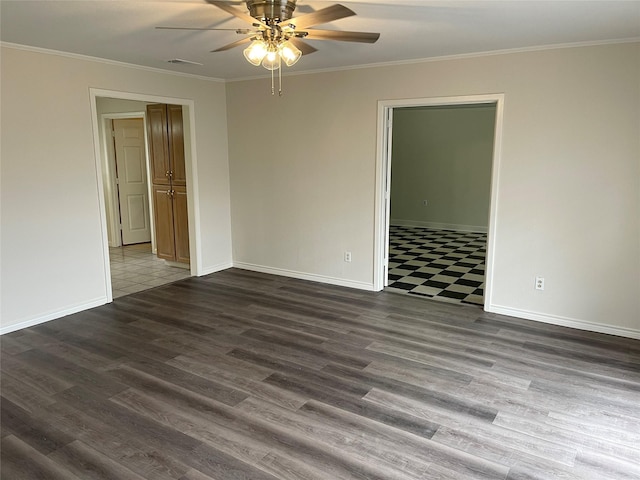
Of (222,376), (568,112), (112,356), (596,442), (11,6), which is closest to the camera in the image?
(596,442)

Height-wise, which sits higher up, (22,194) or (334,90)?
(334,90)

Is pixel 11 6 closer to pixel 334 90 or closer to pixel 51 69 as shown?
pixel 51 69

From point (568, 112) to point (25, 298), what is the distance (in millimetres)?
4862

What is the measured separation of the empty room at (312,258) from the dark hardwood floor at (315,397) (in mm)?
17

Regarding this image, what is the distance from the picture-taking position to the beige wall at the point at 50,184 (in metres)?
3.70

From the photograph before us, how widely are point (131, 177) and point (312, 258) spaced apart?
379 centimetres

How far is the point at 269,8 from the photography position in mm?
2381

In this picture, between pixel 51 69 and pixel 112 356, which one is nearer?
pixel 112 356

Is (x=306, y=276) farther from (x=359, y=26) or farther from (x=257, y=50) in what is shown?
(x=257, y=50)

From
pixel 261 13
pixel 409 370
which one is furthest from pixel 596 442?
pixel 261 13

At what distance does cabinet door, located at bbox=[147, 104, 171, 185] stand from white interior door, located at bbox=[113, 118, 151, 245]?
5.08ft

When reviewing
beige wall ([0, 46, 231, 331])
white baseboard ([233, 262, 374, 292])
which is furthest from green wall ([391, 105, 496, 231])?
beige wall ([0, 46, 231, 331])

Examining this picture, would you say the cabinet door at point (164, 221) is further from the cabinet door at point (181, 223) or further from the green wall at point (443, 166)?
the green wall at point (443, 166)

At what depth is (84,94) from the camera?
4141 mm
